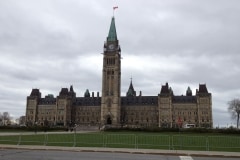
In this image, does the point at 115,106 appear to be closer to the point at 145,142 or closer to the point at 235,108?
the point at 235,108

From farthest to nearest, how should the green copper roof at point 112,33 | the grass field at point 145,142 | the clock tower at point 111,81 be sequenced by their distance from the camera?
the green copper roof at point 112,33 → the clock tower at point 111,81 → the grass field at point 145,142

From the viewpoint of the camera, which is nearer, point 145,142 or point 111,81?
point 145,142

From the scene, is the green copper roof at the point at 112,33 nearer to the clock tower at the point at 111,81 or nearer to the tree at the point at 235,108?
the clock tower at the point at 111,81

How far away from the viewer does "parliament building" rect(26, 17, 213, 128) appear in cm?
14850

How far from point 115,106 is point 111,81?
1224 centimetres

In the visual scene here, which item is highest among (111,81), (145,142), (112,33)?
(112,33)

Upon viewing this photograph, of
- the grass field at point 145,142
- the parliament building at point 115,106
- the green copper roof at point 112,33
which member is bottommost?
the grass field at point 145,142

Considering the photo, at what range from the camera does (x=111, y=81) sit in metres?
150

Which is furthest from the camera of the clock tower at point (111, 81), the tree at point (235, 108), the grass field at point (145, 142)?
the clock tower at point (111, 81)

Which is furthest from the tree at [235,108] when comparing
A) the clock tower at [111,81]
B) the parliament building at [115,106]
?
the clock tower at [111,81]

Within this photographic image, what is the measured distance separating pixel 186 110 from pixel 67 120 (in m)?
62.2

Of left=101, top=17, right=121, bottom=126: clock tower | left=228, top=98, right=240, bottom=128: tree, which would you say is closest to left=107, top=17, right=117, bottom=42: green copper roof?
left=101, top=17, right=121, bottom=126: clock tower

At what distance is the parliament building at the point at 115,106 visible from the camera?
148 metres

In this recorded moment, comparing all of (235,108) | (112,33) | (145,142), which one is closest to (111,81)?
(112,33)
